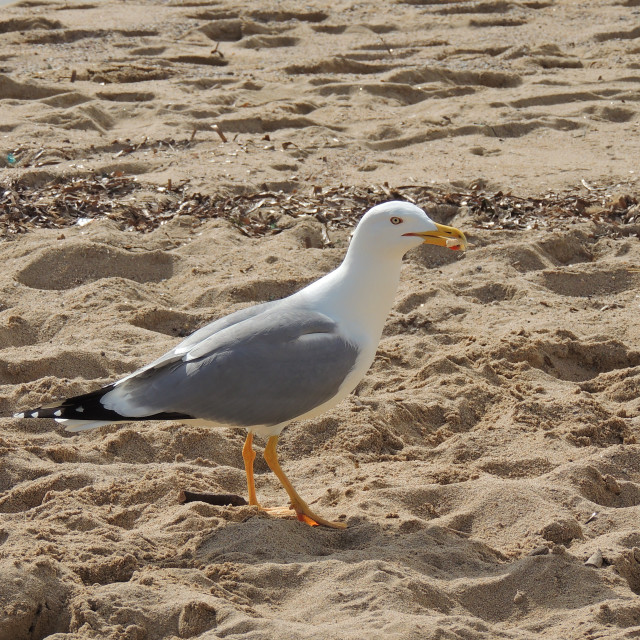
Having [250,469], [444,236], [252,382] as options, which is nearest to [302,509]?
[250,469]

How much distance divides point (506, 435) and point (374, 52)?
22.6 ft

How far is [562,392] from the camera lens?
15.4 feet

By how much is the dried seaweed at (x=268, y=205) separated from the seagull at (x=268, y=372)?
253cm

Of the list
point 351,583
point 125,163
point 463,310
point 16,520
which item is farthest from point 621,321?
point 125,163

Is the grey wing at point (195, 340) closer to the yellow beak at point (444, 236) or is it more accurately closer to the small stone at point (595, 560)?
the yellow beak at point (444, 236)

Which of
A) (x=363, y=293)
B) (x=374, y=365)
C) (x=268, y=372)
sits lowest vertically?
(x=374, y=365)

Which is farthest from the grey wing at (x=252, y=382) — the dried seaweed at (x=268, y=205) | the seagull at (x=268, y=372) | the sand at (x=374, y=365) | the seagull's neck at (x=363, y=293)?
the dried seaweed at (x=268, y=205)

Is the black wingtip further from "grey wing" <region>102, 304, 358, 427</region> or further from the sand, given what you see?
the sand

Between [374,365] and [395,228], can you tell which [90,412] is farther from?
[374,365]

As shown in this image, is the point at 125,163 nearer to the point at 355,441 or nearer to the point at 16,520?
the point at 355,441

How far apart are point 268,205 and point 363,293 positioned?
9.30ft

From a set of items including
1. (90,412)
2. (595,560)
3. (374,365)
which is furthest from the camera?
(374,365)

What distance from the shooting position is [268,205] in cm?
668

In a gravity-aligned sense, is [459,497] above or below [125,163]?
below
